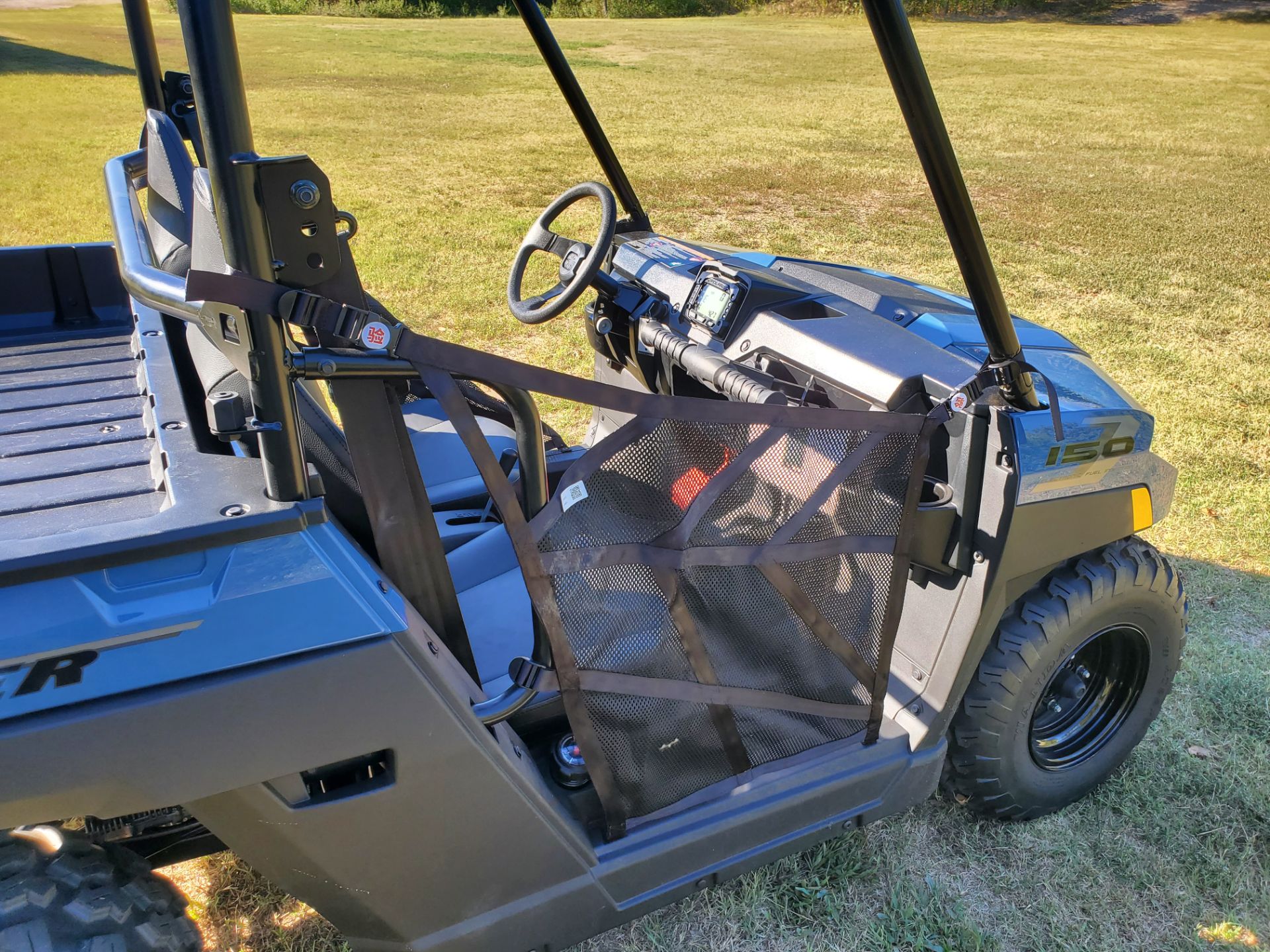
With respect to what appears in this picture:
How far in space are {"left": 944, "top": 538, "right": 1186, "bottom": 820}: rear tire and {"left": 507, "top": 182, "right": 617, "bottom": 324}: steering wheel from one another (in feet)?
3.89

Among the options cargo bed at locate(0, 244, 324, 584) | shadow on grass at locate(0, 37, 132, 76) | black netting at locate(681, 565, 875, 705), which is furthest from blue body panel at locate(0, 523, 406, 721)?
shadow on grass at locate(0, 37, 132, 76)

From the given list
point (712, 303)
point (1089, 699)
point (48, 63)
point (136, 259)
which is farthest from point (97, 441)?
point (48, 63)

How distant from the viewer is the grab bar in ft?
3.84

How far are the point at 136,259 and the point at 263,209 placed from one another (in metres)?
0.42

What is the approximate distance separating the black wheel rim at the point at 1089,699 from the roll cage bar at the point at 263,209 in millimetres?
835

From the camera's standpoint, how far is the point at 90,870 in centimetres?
125

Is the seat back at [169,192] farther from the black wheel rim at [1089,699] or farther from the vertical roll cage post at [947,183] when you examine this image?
the black wheel rim at [1089,699]

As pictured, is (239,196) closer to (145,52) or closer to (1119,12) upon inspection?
(145,52)

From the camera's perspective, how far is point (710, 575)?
1530 mm

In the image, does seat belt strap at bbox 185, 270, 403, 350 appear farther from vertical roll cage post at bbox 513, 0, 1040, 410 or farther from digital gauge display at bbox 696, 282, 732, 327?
digital gauge display at bbox 696, 282, 732, 327

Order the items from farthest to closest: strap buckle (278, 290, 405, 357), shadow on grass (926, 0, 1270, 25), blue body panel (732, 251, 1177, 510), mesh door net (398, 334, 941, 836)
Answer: shadow on grass (926, 0, 1270, 25), blue body panel (732, 251, 1177, 510), mesh door net (398, 334, 941, 836), strap buckle (278, 290, 405, 357)

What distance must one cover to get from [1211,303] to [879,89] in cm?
1156

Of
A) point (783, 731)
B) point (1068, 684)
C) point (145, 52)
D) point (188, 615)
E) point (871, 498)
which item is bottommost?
point (1068, 684)

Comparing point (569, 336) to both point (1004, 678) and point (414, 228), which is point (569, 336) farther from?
point (1004, 678)
